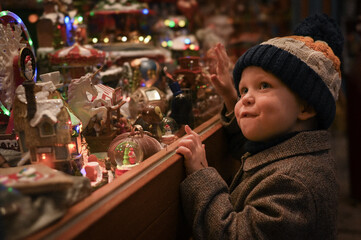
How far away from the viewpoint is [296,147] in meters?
1.04

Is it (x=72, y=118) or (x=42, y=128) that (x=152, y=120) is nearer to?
(x=72, y=118)

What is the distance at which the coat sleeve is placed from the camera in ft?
2.98

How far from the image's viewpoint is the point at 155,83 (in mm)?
1642

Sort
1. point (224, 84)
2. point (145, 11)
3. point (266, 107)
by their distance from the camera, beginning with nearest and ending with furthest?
point (266, 107) → point (224, 84) → point (145, 11)

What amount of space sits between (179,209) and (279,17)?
179 inches

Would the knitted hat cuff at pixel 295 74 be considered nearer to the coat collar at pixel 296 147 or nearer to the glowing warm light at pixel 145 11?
the coat collar at pixel 296 147

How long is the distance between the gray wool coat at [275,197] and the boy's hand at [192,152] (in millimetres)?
33

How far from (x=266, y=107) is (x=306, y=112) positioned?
0.13 metres

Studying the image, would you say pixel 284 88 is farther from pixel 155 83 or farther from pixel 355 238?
pixel 355 238

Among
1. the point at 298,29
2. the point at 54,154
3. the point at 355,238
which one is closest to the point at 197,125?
the point at 298,29

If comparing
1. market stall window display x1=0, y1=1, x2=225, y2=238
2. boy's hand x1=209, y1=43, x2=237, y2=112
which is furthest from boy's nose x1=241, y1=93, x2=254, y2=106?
boy's hand x1=209, y1=43, x2=237, y2=112

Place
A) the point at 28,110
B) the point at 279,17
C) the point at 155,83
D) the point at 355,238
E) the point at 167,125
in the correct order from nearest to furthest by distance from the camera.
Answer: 1. the point at 28,110
2. the point at 167,125
3. the point at 155,83
4. the point at 355,238
5. the point at 279,17

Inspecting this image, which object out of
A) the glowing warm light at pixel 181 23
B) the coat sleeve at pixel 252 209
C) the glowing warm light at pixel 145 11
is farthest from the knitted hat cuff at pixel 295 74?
the glowing warm light at pixel 181 23

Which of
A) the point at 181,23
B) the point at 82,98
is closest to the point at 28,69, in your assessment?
the point at 82,98
